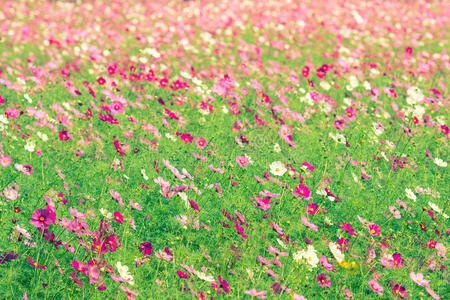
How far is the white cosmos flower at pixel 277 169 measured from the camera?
409cm

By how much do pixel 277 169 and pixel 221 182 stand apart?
510mm

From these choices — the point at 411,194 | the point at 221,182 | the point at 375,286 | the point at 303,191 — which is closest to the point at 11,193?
the point at 221,182

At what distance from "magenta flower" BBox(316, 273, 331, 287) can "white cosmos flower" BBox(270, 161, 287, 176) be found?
45.5 inches

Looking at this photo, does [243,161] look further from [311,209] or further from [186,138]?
[311,209]

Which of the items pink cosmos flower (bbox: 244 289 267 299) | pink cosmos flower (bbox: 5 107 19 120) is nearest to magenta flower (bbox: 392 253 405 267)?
pink cosmos flower (bbox: 244 289 267 299)

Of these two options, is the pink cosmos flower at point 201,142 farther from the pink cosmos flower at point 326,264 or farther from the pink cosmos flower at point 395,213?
the pink cosmos flower at point 395,213

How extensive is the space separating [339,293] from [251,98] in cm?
333

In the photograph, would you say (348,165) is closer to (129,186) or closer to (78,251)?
(129,186)

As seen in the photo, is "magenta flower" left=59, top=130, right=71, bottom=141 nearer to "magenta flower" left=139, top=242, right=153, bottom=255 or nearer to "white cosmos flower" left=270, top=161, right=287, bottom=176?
"magenta flower" left=139, top=242, right=153, bottom=255

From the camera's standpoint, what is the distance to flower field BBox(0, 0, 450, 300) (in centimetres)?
300

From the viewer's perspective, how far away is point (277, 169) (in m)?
4.16

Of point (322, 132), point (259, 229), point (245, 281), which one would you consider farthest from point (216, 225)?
point (322, 132)

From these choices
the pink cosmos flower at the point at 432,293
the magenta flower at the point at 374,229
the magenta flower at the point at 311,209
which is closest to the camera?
the pink cosmos flower at the point at 432,293

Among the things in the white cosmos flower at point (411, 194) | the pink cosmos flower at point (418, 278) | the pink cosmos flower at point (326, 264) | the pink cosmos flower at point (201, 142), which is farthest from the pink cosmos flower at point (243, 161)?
the pink cosmos flower at point (418, 278)
